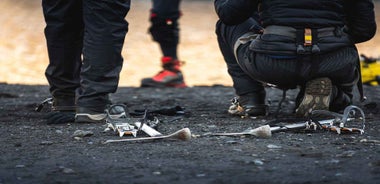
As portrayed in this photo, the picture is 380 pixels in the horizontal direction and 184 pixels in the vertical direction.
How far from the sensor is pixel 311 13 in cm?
520

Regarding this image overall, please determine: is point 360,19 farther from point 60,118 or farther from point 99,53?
point 60,118

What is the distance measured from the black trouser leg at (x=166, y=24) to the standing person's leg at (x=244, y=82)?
2.33 meters

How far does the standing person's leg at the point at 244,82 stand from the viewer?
574 centimetres

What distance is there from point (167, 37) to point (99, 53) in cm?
301

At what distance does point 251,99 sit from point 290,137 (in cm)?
99

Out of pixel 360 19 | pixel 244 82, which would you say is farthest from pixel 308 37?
pixel 244 82

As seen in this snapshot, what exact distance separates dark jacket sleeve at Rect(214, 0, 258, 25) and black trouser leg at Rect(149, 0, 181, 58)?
8.86ft

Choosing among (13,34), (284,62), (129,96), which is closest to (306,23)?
(284,62)

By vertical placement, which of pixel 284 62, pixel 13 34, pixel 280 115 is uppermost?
pixel 284 62

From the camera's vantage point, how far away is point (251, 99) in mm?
5750

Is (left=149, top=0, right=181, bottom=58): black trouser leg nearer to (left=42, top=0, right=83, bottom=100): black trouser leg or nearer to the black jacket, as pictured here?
(left=42, top=0, right=83, bottom=100): black trouser leg

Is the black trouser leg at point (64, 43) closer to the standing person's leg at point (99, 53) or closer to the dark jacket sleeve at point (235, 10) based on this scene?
the standing person's leg at point (99, 53)

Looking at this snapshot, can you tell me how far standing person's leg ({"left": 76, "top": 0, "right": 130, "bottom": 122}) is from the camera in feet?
17.1

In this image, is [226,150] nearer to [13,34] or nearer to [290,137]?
[290,137]
